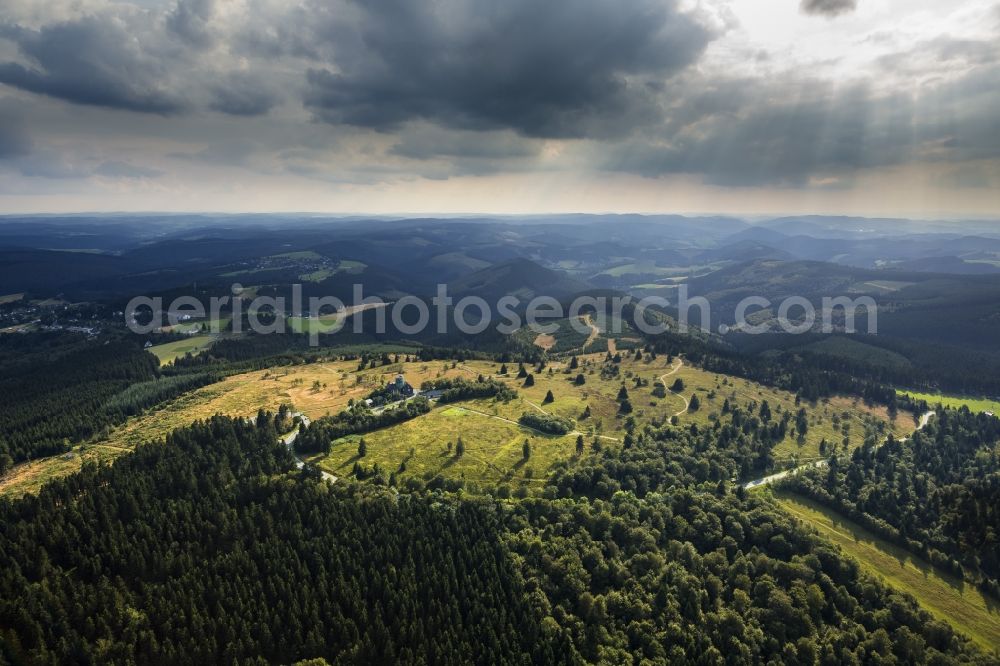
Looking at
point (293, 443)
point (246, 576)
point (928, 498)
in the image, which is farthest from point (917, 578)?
point (293, 443)

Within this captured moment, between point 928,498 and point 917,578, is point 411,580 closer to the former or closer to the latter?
point 917,578

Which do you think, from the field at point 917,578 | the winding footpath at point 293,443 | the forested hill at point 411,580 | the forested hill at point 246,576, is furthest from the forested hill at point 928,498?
the winding footpath at point 293,443

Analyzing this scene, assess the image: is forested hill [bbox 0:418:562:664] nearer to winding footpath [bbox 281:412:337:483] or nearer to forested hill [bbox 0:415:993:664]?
forested hill [bbox 0:415:993:664]

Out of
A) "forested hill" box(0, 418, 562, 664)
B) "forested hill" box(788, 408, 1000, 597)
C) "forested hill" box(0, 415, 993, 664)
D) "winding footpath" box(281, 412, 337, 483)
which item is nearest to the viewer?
"forested hill" box(0, 418, 562, 664)

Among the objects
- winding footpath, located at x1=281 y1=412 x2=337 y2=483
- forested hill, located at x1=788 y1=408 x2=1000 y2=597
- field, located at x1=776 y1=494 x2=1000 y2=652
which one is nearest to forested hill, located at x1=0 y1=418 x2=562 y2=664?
winding footpath, located at x1=281 y1=412 x2=337 y2=483

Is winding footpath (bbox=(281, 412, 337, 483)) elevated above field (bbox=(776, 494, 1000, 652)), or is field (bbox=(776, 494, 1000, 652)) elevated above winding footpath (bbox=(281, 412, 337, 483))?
winding footpath (bbox=(281, 412, 337, 483))

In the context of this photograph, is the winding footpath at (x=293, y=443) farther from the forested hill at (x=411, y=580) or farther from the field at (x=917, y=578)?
the field at (x=917, y=578)

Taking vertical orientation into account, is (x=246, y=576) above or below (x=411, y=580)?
above
